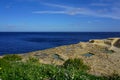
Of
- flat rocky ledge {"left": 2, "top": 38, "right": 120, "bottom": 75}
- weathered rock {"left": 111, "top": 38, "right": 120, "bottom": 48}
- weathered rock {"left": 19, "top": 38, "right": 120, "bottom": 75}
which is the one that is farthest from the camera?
weathered rock {"left": 111, "top": 38, "right": 120, "bottom": 48}

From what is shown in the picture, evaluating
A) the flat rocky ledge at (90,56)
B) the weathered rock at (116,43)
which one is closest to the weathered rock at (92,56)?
the flat rocky ledge at (90,56)

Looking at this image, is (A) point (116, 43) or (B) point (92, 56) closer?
(B) point (92, 56)

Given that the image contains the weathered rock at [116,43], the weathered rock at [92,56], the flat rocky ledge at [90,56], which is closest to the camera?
the weathered rock at [92,56]

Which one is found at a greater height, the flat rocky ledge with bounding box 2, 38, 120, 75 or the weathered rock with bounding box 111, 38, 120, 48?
the weathered rock with bounding box 111, 38, 120, 48

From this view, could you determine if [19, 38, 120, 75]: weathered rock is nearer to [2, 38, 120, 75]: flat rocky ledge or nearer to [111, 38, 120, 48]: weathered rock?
[2, 38, 120, 75]: flat rocky ledge

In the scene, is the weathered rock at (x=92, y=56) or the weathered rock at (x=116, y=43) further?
the weathered rock at (x=116, y=43)

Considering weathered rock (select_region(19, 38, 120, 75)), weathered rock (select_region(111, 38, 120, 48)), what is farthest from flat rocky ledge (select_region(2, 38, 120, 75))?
weathered rock (select_region(111, 38, 120, 48))

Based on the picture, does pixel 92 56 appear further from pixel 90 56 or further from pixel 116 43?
pixel 116 43

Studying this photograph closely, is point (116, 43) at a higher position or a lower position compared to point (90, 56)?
higher

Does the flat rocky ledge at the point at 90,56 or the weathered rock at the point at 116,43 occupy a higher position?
the weathered rock at the point at 116,43

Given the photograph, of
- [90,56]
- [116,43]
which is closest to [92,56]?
[90,56]

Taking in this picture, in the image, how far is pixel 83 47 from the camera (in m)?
26.8

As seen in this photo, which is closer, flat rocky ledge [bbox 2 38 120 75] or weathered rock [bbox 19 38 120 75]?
weathered rock [bbox 19 38 120 75]

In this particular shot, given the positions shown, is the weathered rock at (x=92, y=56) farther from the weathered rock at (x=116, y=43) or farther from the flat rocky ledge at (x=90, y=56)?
the weathered rock at (x=116, y=43)
